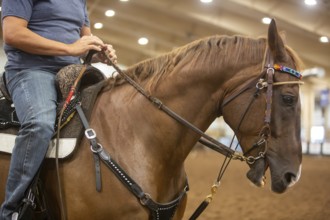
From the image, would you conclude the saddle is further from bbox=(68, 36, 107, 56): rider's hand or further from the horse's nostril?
the horse's nostril

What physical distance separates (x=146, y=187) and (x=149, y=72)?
75 centimetres

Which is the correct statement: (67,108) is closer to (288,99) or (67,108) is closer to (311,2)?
(288,99)

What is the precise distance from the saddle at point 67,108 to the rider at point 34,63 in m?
0.08

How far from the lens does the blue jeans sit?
2406mm

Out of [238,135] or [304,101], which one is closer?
[238,135]

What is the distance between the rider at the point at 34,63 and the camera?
2416 mm

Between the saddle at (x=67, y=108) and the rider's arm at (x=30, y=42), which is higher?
the rider's arm at (x=30, y=42)

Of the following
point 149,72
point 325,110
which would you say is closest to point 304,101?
point 325,110

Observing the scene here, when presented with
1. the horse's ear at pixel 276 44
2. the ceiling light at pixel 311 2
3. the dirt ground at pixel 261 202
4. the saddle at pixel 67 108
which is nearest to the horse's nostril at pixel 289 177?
the horse's ear at pixel 276 44

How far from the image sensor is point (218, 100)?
→ 2.50 m

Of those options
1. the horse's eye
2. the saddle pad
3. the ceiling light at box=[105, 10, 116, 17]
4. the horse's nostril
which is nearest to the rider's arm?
the saddle pad

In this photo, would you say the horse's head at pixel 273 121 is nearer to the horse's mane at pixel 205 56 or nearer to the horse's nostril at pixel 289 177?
the horse's nostril at pixel 289 177

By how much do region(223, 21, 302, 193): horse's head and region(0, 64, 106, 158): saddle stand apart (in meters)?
0.91

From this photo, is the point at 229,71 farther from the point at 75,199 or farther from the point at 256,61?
the point at 75,199
